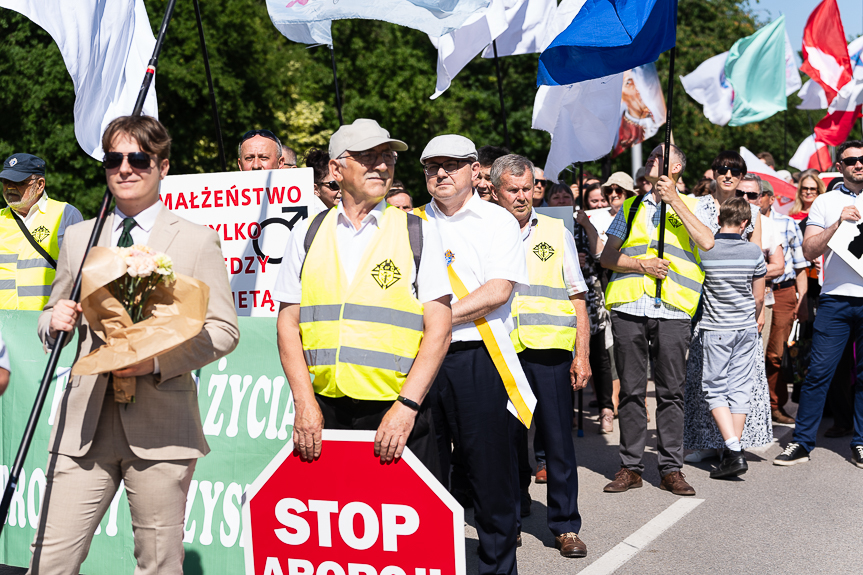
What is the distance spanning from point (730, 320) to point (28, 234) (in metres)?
5.16

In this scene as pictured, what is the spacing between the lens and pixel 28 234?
6.34 metres

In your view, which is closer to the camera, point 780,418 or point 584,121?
point 584,121

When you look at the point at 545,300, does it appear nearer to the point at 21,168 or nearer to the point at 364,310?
the point at 364,310

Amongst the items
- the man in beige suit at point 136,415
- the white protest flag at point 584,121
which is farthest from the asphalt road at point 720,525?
the white protest flag at point 584,121

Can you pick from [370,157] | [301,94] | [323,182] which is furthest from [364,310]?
[301,94]

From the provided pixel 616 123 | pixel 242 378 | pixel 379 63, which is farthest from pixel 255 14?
pixel 242 378

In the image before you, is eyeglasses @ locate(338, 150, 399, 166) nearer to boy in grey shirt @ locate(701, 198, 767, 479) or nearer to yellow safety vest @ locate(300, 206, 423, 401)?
yellow safety vest @ locate(300, 206, 423, 401)

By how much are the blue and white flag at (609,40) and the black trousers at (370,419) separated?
12.0ft

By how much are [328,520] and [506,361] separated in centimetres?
156

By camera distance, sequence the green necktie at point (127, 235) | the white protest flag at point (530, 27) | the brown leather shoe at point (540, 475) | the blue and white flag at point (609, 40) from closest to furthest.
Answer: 1. the green necktie at point (127, 235)
2. the blue and white flag at point (609, 40)
3. the brown leather shoe at point (540, 475)
4. the white protest flag at point (530, 27)

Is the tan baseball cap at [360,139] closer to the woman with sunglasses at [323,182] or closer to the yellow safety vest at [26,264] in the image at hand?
the woman with sunglasses at [323,182]

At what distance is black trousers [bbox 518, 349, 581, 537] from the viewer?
541 cm

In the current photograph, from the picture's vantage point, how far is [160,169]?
3.54 metres

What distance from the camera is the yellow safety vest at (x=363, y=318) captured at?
3.52 meters
